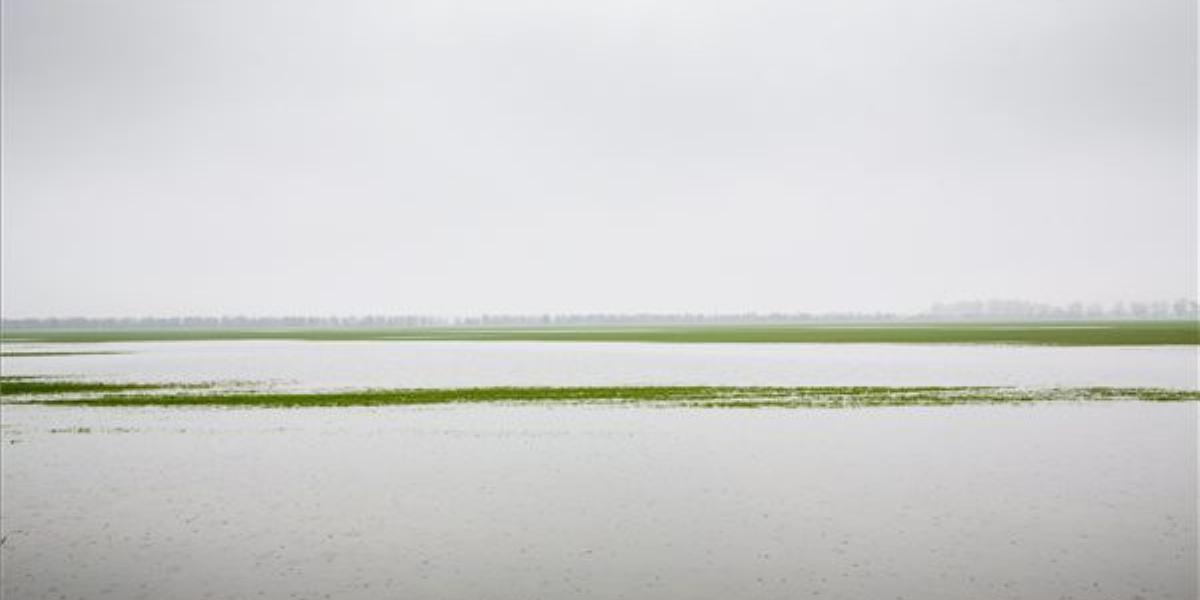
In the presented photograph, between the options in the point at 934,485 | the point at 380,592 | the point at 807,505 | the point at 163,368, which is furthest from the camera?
the point at 163,368

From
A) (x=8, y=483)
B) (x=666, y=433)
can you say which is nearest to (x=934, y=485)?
(x=666, y=433)

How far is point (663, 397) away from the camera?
1657 inches

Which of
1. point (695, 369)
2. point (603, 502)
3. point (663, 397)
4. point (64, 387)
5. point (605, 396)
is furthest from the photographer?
point (695, 369)

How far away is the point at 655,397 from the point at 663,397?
0.41 meters

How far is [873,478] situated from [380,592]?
44.9ft

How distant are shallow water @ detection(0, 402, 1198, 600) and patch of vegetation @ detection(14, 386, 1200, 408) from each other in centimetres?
691

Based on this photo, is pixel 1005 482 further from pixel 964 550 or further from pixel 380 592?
pixel 380 592

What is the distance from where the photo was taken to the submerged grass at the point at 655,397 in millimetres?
38881

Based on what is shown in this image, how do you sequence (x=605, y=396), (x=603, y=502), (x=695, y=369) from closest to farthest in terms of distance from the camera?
(x=603, y=502) → (x=605, y=396) → (x=695, y=369)

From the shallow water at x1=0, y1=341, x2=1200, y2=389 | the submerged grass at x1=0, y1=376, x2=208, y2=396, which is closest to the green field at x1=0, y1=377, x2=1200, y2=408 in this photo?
the submerged grass at x1=0, y1=376, x2=208, y2=396

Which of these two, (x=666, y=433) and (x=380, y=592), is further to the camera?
(x=666, y=433)

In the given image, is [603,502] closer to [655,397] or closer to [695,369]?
[655,397]

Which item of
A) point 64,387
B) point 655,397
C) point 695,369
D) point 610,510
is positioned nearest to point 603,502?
point 610,510

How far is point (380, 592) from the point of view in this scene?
43.3 ft
